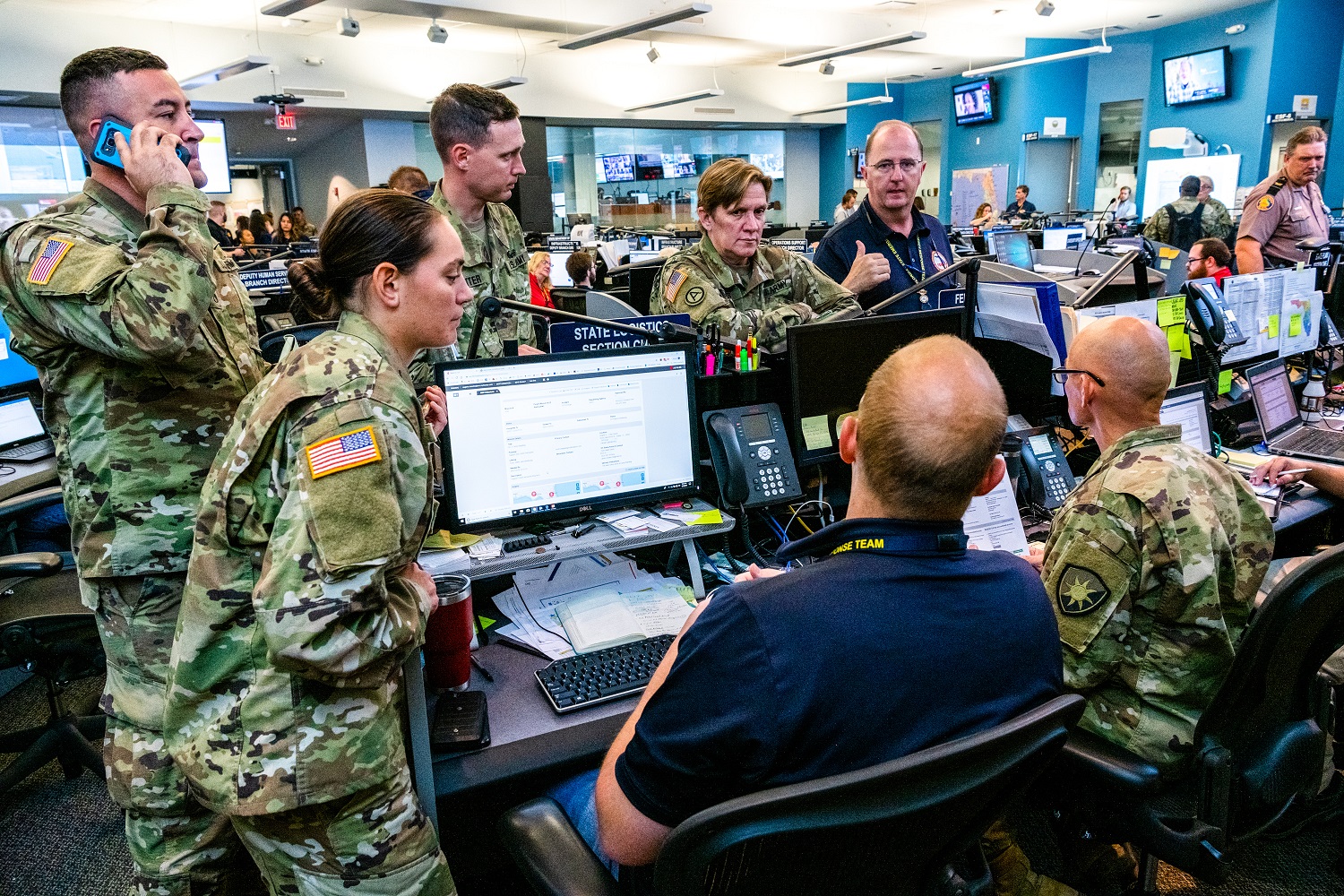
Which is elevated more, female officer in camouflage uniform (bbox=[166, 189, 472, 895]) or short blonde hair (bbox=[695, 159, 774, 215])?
short blonde hair (bbox=[695, 159, 774, 215])

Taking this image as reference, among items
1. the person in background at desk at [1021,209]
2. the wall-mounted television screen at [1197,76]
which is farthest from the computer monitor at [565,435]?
the wall-mounted television screen at [1197,76]

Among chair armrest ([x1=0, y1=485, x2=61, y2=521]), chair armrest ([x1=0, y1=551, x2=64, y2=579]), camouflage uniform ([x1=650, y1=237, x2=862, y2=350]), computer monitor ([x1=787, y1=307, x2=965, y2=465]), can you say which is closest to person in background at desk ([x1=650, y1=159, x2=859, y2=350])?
camouflage uniform ([x1=650, y1=237, x2=862, y2=350])

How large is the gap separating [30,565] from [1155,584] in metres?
2.47

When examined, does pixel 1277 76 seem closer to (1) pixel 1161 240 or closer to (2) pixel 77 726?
(1) pixel 1161 240

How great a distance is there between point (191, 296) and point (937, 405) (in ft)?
3.99

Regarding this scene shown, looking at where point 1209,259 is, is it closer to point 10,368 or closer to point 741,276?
point 741,276

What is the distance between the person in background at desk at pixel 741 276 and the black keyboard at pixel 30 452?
2.11 m

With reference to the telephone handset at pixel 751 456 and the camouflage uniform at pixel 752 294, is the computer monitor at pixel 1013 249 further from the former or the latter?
the telephone handset at pixel 751 456

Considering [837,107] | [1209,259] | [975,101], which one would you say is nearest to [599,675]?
[1209,259]

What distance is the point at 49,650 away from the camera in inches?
89.3

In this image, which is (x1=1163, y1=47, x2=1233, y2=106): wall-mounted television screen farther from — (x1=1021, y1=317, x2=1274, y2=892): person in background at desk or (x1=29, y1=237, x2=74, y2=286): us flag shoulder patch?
(x1=29, y1=237, x2=74, y2=286): us flag shoulder patch

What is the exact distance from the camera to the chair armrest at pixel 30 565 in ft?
7.19

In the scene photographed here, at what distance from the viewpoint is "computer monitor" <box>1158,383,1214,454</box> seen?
8.09 ft

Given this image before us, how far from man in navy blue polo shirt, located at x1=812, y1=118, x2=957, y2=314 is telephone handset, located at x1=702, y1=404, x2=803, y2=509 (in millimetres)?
1130
